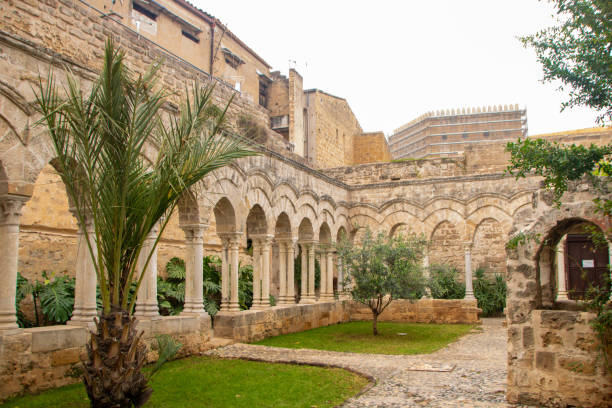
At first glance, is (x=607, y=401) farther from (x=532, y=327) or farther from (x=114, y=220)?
(x=114, y=220)

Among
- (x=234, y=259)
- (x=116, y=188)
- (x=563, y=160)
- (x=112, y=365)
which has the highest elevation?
(x=563, y=160)

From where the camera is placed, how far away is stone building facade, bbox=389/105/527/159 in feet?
120

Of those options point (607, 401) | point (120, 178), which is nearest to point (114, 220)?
point (120, 178)

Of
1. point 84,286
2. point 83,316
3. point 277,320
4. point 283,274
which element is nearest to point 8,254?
point 84,286

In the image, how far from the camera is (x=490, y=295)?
17.0 meters

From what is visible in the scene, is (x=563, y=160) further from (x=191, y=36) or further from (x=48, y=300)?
(x=191, y=36)

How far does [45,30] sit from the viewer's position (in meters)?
8.90

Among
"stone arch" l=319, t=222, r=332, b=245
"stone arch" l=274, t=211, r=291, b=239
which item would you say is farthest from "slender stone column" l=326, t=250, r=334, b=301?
"stone arch" l=274, t=211, r=291, b=239

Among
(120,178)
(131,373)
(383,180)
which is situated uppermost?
(383,180)

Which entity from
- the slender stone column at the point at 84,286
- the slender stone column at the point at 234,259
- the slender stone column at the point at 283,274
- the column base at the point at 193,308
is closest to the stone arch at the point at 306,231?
the slender stone column at the point at 283,274

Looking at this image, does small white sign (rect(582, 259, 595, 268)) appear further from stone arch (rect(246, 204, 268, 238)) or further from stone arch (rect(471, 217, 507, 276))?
stone arch (rect(246, 204, 268, 238))

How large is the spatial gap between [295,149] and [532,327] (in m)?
15.8

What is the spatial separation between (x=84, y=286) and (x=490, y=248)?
47.6 ft

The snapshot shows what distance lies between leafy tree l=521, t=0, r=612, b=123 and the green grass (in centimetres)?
515
